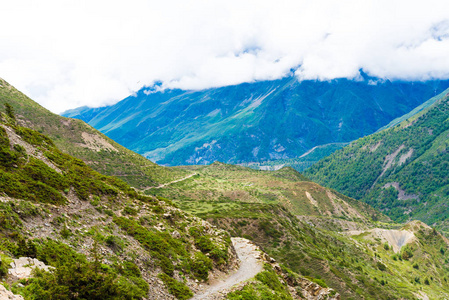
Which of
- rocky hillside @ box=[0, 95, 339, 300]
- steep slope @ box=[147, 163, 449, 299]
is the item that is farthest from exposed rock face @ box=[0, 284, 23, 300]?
steep slope @ box=[147, 163, 449, 299]

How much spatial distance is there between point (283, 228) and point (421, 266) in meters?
154

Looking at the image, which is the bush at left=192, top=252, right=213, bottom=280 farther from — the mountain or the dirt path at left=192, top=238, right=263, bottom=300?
the dirt path at left=192, top=238, right=263, bottom=300

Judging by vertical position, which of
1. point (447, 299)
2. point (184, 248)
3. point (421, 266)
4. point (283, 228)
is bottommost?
point (447, 299)

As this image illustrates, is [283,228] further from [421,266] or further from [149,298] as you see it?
[421,266]

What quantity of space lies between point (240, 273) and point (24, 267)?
98.0 feet

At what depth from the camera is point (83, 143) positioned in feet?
479

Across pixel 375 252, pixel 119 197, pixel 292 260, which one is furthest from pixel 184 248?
pixel 375 252

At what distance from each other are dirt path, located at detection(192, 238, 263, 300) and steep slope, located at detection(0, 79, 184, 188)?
8533 centimetres

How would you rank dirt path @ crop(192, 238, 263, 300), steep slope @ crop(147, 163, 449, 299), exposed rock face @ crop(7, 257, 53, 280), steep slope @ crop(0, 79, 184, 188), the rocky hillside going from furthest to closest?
steep slope @ crop(0, 79, 184, 188)
steep slope @ crop(147, 163, 449, 299)
dirt path @ crop(192, 238, 263, 300)
the rocky hillside
exposed rock face @ crop(7, 257, 53, 280)

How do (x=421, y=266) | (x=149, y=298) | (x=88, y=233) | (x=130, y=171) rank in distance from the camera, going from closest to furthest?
(x=149, y=298)
(x=88, y=233)
(x=130, y=171)
(x=421, y=266)

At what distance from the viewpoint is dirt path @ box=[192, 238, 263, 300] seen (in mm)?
35125

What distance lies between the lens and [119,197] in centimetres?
4538

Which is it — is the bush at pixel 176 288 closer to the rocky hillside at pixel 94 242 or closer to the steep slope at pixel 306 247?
the rocky hillside at pixel 94 242

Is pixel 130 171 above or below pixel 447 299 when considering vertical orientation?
above
